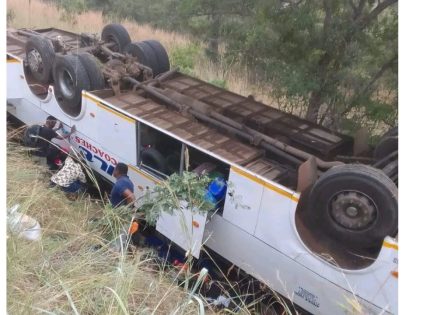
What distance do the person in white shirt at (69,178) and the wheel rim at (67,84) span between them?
3.73ft

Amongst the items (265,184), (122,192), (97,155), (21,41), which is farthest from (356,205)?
(21,41)

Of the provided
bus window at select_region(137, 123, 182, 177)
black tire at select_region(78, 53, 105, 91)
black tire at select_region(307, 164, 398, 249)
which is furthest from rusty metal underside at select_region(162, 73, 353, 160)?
black tire at select_region(307, 164, 398, 249)

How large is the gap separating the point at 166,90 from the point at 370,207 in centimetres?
343

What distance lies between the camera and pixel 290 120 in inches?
221

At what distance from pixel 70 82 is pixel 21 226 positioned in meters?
3.62

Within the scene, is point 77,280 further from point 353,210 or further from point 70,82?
point 70,82

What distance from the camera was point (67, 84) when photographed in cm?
597

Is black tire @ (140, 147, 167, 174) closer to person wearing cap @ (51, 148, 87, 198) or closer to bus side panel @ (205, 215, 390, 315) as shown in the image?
person wearing cap @ (51, 148, 87, 198)

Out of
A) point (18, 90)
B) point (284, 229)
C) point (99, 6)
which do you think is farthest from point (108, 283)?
point (99, 6)

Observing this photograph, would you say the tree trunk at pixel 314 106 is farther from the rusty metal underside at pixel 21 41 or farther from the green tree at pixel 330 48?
the rusty metal underside at pixel 21 41

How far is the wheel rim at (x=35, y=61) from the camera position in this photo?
20.9 feet

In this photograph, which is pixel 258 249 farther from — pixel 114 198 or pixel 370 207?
pixel 114 198

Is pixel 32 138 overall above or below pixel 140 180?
above

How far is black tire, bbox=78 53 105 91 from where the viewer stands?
5.75 m
